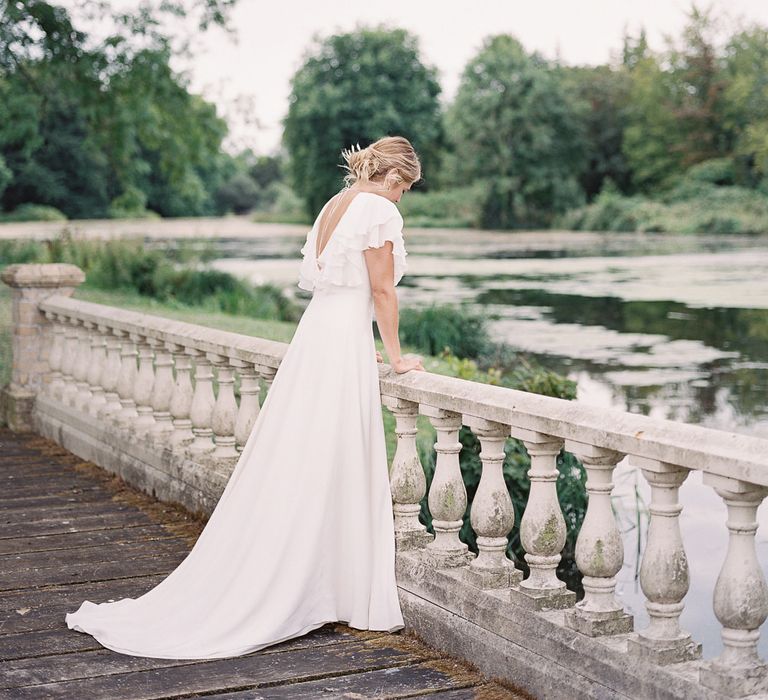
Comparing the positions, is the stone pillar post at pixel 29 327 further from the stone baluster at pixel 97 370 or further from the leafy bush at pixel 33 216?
the leafy bush at pixel 33 216

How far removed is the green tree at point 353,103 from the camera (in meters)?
72.9

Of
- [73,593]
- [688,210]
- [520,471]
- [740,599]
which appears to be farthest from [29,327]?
[688,210]

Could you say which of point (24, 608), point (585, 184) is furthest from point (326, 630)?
point (585, 184)

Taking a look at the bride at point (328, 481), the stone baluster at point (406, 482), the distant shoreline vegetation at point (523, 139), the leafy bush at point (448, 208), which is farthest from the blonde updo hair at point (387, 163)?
the leafy bush at point (448, 208)

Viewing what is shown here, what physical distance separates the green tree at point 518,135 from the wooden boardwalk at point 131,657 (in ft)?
187

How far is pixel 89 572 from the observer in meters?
4.67

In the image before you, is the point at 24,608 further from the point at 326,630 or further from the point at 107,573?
the point at 326,630

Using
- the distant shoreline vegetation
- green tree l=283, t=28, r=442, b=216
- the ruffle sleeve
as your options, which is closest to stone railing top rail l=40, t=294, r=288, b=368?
the ruffle sleeve

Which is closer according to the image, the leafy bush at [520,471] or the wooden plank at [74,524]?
the wooden plank at [74,524]

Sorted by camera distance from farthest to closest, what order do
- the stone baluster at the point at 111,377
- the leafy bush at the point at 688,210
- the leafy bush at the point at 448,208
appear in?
the leafy bush at the point at 448,208 < the leafy bush at the point at 688,210 < the stone baluster at the point at 111,377

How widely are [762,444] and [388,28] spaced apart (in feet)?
261

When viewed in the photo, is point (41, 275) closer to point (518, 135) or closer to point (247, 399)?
point (247, 399)

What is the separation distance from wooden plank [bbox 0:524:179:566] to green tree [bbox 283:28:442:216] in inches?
2599

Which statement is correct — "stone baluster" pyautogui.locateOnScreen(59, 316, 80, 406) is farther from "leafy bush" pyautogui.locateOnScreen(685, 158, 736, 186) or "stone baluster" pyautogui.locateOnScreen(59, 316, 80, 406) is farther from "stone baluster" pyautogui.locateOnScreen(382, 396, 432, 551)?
"leafy bush" pyautogui.locateOnScreen(685, 158, 736, 186)
